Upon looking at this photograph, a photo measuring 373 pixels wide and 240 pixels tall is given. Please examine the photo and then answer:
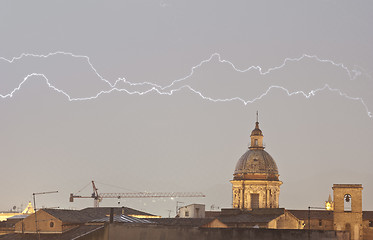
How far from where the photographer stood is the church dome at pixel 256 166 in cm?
11062

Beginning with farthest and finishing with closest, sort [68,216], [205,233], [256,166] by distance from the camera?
[256,166]
[68,216]
[205,233]

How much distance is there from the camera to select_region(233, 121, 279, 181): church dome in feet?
363

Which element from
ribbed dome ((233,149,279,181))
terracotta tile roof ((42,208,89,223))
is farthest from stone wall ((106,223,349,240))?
ribbed dome ((233,149,279,181))

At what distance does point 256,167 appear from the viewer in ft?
363

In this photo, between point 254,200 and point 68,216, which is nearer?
point 68,216

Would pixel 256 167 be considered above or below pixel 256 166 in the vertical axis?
below

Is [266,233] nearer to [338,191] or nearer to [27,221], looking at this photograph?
[27,221]

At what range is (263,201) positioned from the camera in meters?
110

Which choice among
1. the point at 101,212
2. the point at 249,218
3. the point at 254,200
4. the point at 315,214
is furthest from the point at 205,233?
the point at 254,200

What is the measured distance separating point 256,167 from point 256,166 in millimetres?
236

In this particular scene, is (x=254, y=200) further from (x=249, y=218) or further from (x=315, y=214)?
(x=249, y=218)

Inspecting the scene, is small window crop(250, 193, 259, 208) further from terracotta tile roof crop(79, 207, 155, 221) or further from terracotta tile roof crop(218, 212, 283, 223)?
terracotta tile roof crop(79, 207, 155, 221)

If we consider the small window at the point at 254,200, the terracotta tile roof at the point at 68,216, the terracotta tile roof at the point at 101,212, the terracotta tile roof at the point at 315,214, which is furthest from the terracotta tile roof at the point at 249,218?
the terracotta tile roof at the point at 68,216

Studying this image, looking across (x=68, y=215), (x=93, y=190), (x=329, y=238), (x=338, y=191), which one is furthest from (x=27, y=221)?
(x=93, y=190)
